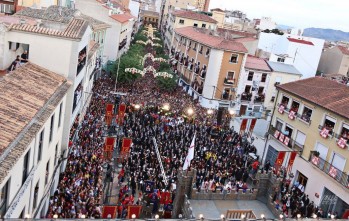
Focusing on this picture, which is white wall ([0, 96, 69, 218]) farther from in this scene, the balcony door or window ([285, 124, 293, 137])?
window ([285, 124, 293, 137])

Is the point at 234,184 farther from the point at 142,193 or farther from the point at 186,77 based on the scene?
the point at 186,77

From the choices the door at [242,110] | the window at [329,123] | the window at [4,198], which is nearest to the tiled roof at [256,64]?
the door at [242,110]

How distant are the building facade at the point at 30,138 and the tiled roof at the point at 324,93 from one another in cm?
2008

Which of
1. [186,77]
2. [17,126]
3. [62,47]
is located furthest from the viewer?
[186,77]

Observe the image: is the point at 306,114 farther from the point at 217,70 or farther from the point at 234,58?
the point at 217,70

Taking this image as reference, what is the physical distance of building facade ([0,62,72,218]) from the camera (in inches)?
556

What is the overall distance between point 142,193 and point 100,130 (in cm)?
1005

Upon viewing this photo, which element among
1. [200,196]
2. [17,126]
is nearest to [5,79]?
[17,126]

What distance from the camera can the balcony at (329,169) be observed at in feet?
95.5

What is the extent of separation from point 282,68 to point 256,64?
13.4 ft

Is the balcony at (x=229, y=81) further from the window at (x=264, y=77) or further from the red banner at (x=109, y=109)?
the red banner at (x=109, y=109)

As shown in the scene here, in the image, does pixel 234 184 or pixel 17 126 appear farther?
pixel 234 184

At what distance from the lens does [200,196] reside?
2600 cm

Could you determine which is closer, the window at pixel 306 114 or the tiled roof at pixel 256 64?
the window at pixel 306 114
